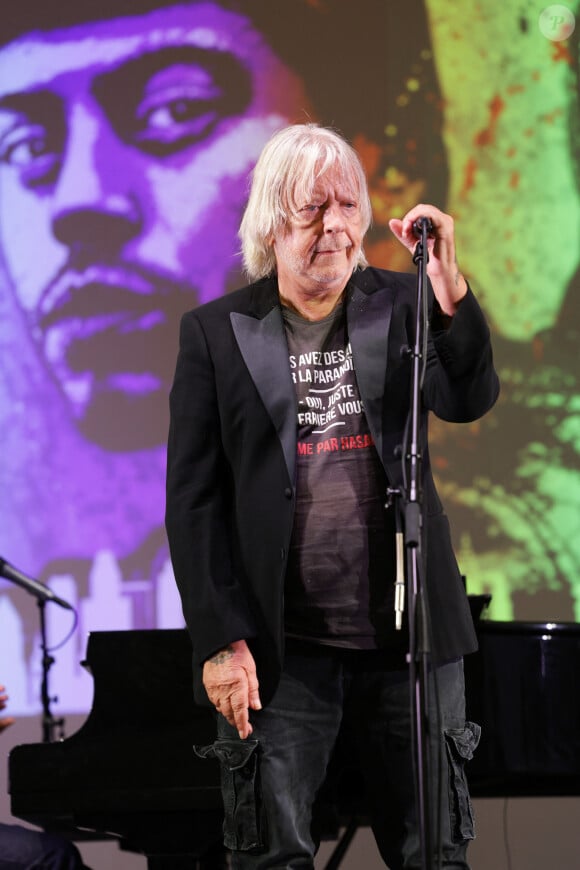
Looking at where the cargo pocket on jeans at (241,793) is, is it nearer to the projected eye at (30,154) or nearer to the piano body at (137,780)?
the piano body at (137,780)

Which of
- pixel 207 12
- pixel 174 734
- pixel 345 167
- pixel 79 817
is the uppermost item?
pixel 207 12

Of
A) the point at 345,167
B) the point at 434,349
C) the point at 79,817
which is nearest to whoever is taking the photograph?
the point at 434,349

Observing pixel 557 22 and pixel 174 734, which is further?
pixel 557 22

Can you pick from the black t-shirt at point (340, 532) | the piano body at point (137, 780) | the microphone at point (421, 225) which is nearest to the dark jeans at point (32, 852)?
the piano body at point (137, 780)

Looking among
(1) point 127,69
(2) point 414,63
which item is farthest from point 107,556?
(2) point 414,63

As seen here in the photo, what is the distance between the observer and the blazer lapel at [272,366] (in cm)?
197

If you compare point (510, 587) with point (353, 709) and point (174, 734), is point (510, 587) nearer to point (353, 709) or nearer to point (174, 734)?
point (174, 734)

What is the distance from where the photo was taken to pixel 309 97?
461 cm

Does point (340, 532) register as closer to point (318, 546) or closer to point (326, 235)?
point (318, 546)

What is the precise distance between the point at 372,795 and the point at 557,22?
11.7 feet

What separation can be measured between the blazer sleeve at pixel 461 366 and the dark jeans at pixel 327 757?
45 centimetres

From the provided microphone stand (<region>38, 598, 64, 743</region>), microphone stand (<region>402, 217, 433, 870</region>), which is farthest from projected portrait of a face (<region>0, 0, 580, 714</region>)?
microphone stand (<region>402, 217, 433, 870</region>)

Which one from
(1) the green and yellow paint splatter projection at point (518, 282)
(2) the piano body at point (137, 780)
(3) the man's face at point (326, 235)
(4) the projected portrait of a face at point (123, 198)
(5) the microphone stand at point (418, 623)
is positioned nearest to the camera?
(5) the microphone stand at point (418, 623)

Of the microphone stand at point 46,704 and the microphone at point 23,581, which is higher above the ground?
the microphone at point 23,581
